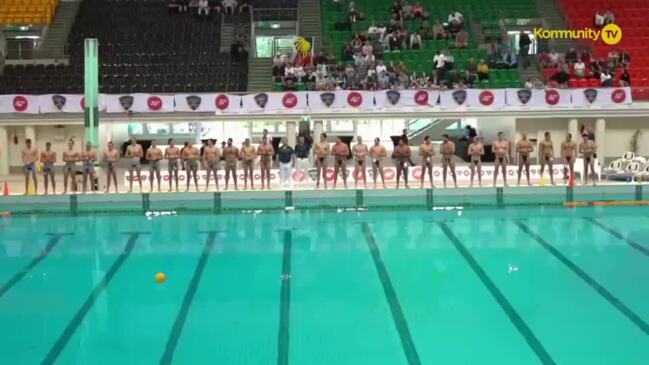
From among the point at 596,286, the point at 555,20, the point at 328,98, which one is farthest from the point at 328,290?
the point at 555,20

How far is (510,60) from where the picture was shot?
76.4 ft

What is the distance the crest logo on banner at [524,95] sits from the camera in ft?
71.5

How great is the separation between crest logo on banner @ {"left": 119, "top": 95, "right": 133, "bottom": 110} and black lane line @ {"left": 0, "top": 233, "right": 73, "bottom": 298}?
24.7 feet

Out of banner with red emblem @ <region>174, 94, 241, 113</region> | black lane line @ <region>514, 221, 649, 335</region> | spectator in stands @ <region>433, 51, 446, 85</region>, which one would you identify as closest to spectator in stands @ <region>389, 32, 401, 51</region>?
spectator in stands @ <region>433, 51, 446, 85</region>

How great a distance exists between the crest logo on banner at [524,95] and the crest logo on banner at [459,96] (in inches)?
52.1

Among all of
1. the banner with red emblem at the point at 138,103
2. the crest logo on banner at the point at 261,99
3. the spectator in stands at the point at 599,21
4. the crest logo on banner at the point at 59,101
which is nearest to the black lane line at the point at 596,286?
the crest logo on banner at the point at 261,99

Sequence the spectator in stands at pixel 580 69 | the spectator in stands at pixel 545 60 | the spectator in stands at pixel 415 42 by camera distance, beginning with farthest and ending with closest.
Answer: the spectator in stands at pixel 415 42
the spectator in stands at pixel 545 60
the spectator in stands at pixel 580 69

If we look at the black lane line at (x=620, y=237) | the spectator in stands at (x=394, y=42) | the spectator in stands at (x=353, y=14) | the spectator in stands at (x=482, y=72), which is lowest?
the black lane line at (x=620, y=237)

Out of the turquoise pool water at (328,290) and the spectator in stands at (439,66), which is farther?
the spectator in stands at (439,66)

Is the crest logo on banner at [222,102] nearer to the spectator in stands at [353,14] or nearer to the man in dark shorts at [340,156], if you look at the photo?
the man in dark shorts at [340,156]

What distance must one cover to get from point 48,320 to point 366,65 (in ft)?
47.9

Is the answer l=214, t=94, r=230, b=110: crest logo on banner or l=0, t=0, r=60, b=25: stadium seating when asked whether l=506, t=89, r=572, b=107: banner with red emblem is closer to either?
l=214, t=94, r=230, b=110: crest logo on banner

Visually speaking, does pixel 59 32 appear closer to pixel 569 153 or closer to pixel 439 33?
pixel 439 33

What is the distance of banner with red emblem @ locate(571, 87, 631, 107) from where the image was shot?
21828 millimetres
